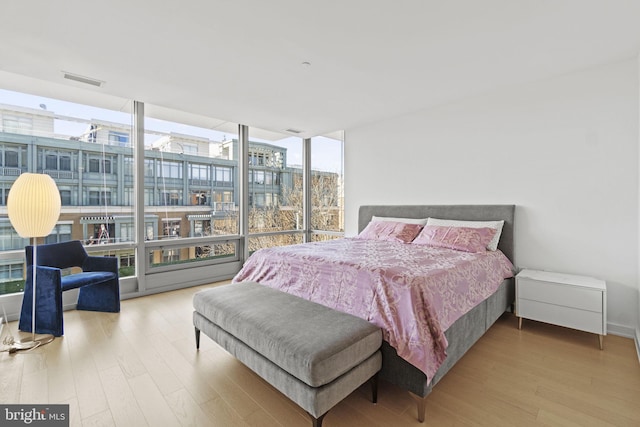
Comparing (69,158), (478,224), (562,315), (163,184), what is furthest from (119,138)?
(562,315)

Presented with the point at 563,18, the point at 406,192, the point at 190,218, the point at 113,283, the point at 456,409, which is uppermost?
the point at 563,18

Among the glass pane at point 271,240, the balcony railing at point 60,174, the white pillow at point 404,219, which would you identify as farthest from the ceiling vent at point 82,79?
the white pillow at point 404,219

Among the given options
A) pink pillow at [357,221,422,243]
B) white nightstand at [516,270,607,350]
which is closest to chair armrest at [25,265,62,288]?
pink pillow at [357,221,422,243]

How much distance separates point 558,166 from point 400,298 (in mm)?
2462

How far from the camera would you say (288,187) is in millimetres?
5426

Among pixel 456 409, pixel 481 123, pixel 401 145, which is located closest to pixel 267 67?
pixel 401 145

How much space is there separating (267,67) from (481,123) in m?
2.54

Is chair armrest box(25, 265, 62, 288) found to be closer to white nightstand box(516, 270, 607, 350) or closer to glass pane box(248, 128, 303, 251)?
glass pane box(248, 128, 303, 251)

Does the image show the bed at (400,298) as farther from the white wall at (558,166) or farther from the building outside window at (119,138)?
the building outside window at (119,138)

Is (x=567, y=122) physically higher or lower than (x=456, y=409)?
higher

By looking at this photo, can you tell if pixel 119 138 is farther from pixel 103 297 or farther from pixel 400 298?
pixel 400 298

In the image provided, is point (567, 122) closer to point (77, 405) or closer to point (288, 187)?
point (288, 187)

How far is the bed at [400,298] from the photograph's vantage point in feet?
5.34

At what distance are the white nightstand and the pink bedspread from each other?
254mm
